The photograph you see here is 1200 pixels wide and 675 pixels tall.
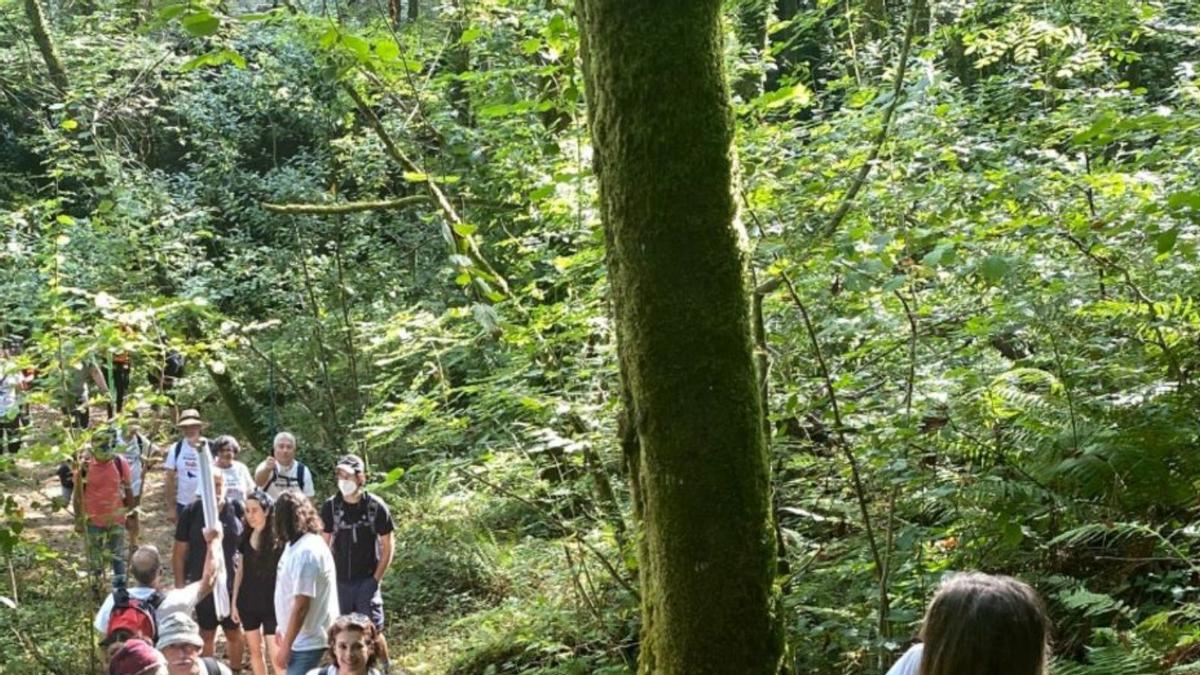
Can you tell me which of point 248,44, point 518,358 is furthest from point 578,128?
point 248,44

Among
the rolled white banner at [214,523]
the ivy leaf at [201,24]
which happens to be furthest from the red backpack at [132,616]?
the ivy leaf at [201,24]

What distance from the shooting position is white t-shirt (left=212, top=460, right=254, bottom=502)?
28.0 feet

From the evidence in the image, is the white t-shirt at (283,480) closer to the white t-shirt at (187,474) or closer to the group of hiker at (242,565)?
the group of hiker at (242,565)

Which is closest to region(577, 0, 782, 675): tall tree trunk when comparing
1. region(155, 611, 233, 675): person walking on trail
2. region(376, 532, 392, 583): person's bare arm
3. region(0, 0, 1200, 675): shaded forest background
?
region(0, 0, 1200, 675): shaded forest background

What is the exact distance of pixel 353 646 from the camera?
17.6ft

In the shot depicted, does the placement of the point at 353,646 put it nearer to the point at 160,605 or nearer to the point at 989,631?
the point at 160,605

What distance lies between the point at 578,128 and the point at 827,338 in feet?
5.37

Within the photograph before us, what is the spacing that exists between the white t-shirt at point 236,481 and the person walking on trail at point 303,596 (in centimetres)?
212

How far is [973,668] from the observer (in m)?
2.36

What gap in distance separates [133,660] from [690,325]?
3.79 metres

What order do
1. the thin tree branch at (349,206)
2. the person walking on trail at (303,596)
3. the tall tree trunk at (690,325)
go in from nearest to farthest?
the tall tree trunk at (690,325) < the thin tree branch at (349,206) < the person walking on trail at (303,596)

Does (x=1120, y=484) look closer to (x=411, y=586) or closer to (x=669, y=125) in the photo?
(x=669, y=125)

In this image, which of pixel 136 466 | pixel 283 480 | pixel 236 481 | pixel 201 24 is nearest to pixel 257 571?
pixel 283 480

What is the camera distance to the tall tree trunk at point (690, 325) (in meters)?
2.31
